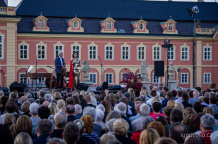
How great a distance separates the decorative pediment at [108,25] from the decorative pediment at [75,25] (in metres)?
2.51

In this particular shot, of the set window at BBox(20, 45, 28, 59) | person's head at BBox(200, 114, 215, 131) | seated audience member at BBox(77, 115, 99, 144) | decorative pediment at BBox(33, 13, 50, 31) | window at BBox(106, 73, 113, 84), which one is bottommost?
seated audience member at BBox(77, 115, 99, 144)

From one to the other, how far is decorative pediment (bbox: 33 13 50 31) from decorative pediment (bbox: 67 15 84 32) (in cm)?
246

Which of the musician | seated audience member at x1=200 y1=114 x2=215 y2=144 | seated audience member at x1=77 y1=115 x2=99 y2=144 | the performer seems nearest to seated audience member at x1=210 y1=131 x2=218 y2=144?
seated audience member at x1=200 y1=114 x2=215 y2=144

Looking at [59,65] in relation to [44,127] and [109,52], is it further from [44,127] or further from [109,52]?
[109,52]

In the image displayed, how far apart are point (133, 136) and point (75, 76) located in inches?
508

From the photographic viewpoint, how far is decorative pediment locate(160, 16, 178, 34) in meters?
41.5

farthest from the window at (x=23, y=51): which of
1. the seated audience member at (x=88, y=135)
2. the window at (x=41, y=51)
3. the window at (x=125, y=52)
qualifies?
the seated audience member at (x=88, y=135)

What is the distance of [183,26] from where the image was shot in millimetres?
43125

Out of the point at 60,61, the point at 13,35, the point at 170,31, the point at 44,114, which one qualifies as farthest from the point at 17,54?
the point at 44,114

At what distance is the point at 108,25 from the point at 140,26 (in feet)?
12.6

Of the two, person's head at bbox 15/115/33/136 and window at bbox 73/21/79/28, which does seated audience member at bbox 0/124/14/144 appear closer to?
person's head at bbox 15/115/33/136

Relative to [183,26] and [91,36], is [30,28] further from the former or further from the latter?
[183,26]

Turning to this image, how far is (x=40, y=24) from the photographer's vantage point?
37.8m

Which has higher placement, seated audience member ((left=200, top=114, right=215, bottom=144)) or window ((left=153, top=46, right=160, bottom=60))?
window ((left=153, top=46, right=160, bottom=60))
